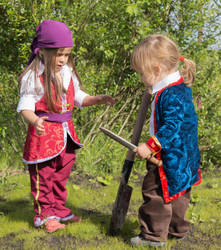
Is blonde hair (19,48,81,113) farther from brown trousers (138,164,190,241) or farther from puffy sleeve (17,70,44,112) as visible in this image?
brown trousers (138,164,190,241)

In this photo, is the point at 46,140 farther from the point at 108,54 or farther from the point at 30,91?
the point at 108,54

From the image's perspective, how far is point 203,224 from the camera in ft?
11.1

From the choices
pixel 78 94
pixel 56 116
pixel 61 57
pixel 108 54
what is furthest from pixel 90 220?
pixel 108 54

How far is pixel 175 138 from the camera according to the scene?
8.33 feet

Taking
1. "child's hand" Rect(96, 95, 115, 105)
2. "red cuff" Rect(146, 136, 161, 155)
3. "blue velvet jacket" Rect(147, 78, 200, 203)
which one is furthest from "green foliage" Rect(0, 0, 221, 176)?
"red cuff" Rect(146, 136, 161, 155)

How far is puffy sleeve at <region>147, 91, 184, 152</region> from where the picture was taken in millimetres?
2463

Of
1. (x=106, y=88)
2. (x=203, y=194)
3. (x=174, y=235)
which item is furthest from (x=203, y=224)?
(x=106, y=88)

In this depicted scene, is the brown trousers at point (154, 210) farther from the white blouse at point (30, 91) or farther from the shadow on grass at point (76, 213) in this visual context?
the white blouse at point (30, 91)

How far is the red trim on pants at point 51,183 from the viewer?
10.2 feet

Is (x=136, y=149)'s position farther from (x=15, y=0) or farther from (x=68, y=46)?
(x=15, y=0)

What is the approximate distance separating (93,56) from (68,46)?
8.04 ft

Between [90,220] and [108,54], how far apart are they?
2.17 m

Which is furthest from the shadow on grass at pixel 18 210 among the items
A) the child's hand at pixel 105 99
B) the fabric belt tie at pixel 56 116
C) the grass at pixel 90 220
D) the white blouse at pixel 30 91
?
the child's hand at pixel 105 99

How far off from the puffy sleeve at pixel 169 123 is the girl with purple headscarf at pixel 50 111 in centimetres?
80
